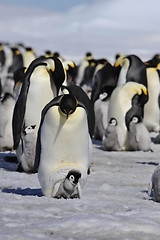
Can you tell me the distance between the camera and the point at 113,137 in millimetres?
8625

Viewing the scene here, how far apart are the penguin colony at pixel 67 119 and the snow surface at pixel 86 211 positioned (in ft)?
0.73

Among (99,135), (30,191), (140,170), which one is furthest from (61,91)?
(99,135)

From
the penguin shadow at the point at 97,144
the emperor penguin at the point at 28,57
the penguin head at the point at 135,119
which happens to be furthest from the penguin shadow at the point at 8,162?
the emperor penguin at the point at 28,57

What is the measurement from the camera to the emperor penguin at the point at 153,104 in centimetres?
1169

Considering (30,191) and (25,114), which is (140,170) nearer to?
(25,114)

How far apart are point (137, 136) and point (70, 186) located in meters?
4.38

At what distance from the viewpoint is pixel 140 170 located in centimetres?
664

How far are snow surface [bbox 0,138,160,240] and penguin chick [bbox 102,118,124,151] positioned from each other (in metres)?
2.33

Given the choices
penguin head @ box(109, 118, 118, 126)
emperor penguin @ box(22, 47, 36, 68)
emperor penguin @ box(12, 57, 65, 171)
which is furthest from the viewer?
emperor penguin @ box(22, 47, 36, 68)

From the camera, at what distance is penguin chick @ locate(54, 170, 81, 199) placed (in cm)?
A: 436

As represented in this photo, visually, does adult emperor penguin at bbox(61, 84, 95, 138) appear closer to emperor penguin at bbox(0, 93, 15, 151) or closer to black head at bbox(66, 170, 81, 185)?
emperor penguin at bbox(0, 93, 15, 151)

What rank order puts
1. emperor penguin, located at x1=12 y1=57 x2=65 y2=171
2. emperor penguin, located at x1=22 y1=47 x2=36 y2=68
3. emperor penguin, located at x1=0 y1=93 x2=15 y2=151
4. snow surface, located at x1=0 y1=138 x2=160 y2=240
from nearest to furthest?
snow surface, located at x1=0 y1=138 x2=160 y2=240, emperor penguin, located at x1=12 y1=57 x2=65 y2=171, emperor penguin, located at x1=0 y1=93 x2=15 y2=151, emperor penguin, located at x1=22 y1=47 x2=36 y2=68

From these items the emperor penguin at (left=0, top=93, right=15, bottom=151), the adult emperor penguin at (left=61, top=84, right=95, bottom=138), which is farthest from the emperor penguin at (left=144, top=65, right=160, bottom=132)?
the adult emperor penguin at (left=61, top=84, right=95, bottom=138)

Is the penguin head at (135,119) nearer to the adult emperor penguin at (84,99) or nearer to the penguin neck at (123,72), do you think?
the adult emperor penguin at (84,99)
